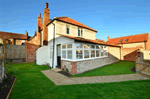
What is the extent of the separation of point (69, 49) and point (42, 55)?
6963mm

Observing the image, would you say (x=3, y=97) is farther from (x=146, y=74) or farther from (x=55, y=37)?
(x=146, y=74)

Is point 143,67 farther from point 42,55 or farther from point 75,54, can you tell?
point 42,55

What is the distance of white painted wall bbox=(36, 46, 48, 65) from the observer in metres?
12.7

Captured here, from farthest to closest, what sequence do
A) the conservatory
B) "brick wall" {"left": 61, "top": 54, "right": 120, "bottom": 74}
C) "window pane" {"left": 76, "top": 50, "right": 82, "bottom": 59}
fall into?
1. "window pane" {"left": 76, "top": 50, "right": 82, "bottom": 59}
2. the conservatory
3. "brick wall" {"left": 61, "top": 54, "right": 120, "bottom": 74}

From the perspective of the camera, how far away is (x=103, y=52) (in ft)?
42.4

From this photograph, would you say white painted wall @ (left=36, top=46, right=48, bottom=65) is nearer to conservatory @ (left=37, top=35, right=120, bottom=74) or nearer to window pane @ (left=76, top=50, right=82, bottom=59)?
conservatory @ (left=37, top=35, right=120, bottom=74)

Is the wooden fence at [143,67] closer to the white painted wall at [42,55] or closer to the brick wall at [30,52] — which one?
the white painted wall at [42,55]

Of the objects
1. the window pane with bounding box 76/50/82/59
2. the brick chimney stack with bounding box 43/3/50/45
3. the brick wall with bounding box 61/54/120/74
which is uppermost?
the brick chimney stack with bounding box 43/3/50/45

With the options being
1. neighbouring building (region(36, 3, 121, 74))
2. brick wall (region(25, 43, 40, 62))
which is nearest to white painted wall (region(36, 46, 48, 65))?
neighbouring building (region(36, 3, 121, 74))

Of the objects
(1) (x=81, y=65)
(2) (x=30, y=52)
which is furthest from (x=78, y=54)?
(2) (x=30, y=52)

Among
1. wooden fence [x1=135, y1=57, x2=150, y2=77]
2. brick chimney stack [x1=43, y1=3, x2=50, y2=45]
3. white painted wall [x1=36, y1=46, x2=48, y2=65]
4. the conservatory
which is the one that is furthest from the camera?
brick chimney stack [x1=43, y1=3, x2=50, y2=45]

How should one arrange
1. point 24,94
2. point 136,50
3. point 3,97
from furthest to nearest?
point 136,50 < point 24,94 < point 3,97

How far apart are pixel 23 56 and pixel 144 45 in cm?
2956

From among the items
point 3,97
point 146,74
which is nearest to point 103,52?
point 146,74
